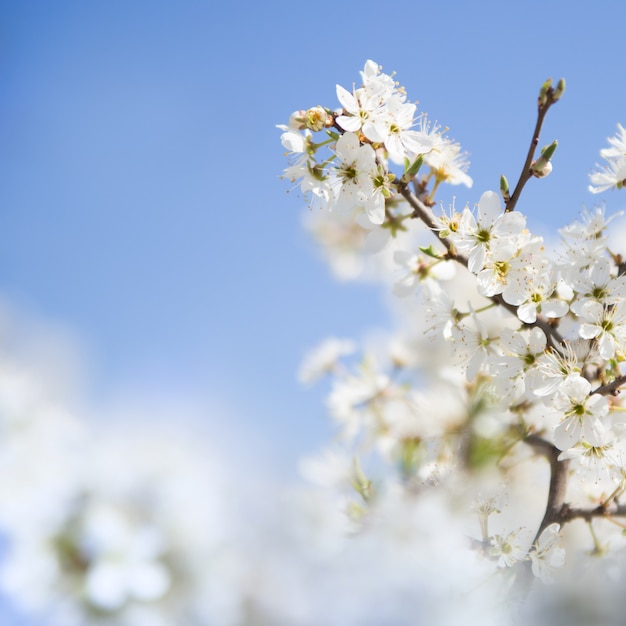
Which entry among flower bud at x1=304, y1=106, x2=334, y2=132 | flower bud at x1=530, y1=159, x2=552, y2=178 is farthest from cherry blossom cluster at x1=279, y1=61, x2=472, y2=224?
flower bud at x1=530, y1=159, x2=552, y2=178

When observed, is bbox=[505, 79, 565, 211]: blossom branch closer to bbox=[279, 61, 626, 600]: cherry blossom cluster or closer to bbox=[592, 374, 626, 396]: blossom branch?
bbox=[279, 61, 626, 600]: cherry blossom cluster

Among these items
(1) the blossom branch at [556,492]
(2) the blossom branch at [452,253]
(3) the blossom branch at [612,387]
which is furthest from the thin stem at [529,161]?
(1) the blossom branch at [556,492]

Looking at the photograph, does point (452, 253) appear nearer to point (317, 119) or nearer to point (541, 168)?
point (541, 168)

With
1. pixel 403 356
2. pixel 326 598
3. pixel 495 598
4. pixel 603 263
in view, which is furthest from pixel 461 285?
pixel 326 598

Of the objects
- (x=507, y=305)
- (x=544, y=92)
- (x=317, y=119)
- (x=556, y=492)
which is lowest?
(x=556, y=492)

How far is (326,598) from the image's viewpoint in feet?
3.16

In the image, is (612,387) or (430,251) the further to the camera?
(430,251)

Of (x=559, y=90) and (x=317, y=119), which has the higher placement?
(x=317, y=119)

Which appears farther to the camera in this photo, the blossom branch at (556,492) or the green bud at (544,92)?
the blossom branch at (556,492)

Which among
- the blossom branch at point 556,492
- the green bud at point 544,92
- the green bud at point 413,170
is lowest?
the blossom branch at point 556,492

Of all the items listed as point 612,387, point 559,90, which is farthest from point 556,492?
point 559,90

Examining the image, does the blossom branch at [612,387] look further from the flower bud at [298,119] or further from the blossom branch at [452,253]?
the flower bud at [298,119]

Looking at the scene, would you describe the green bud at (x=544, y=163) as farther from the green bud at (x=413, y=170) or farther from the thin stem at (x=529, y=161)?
the green bud at (x=413, y=170)

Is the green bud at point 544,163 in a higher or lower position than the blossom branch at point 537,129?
lower
